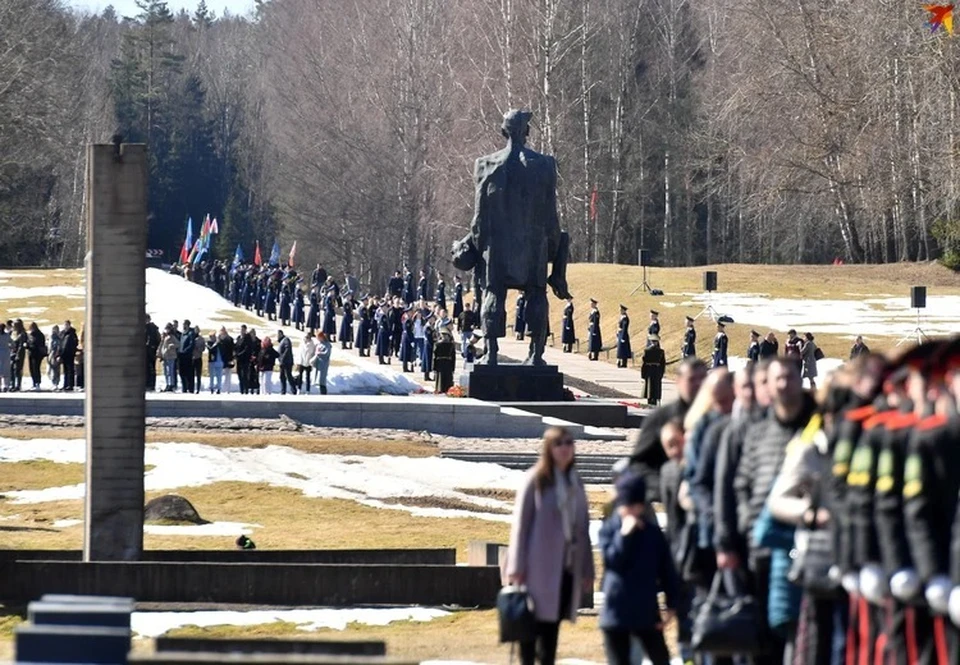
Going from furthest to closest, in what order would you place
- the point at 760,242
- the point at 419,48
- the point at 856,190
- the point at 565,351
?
1. the point at 760,242
2. the point at 419,48
3. the point at 856,190
4. the point at 565,351

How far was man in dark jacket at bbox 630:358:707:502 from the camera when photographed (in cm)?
1195

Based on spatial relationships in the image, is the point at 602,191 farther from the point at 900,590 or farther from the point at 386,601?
the point at 900,590

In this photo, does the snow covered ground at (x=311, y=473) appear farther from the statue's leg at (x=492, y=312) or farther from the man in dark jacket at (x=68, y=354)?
the man in dark jacket at (x=68, y=354)

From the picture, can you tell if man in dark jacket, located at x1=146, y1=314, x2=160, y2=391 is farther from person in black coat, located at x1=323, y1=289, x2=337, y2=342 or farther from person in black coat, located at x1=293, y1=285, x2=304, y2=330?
person in black coat, located at x1=293, y1=285, x2=304, y2=330

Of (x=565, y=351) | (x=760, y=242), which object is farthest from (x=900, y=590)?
(x=760, y=242)

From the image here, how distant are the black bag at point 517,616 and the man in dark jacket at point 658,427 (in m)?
0.93

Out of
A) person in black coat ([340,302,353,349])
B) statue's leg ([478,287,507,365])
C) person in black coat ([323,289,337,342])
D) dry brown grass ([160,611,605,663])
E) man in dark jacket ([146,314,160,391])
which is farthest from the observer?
person in black coat ([323,289,337,342])

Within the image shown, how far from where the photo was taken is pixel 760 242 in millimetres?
89375

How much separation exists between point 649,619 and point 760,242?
260ft

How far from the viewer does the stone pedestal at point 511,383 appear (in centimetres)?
3591

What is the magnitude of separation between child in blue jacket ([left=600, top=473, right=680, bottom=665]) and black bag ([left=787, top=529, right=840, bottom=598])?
1.01 meters

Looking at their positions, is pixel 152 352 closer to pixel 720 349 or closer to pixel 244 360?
pixel 244 360

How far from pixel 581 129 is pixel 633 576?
69.9 metres

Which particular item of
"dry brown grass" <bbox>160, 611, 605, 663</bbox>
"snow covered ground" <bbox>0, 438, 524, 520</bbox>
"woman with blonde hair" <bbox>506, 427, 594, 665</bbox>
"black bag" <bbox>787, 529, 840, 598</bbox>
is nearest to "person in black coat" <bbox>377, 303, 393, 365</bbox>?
"snow covered ground" <bbox>0, 438, 524, 520</bbox>
